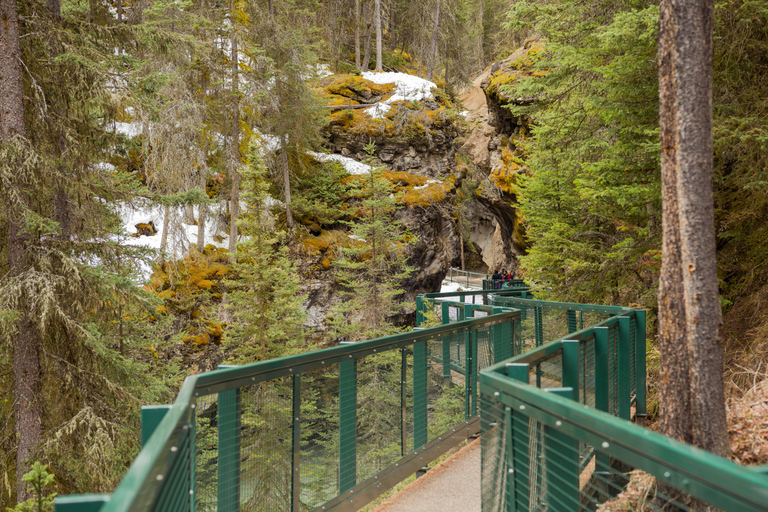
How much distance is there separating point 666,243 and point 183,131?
1700 centimetres

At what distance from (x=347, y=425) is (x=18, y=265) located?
329 inches

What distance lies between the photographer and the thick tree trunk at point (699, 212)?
4.94 meters

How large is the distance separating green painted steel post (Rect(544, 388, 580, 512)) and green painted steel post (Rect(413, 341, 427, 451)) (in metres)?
2.50

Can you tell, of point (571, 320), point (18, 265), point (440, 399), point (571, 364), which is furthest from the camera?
point (571, 320)

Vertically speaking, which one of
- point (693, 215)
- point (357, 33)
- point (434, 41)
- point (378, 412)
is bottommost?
point (378, 412)

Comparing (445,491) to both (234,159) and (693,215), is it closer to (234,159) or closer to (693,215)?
(693,215)

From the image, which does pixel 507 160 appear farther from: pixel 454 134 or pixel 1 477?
pixel 1 477

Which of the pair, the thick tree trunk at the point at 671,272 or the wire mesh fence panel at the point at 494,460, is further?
the thick tree trunk at the point at 671,272

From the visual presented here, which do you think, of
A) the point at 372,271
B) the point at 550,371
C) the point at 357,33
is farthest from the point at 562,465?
the point at 357,33

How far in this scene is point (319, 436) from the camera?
4164 millimetres

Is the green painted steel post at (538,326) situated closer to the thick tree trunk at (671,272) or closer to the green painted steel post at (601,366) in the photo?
the thick tree trunk at (671,272)

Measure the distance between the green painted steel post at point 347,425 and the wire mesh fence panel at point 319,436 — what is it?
0.15ft

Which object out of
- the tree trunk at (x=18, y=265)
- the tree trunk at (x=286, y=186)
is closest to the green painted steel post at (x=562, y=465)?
the tree trunk at (x=18, y=265)

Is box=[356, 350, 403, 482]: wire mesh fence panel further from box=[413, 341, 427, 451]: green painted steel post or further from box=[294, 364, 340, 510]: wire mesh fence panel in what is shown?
box=[294, 364, 340, 510]: wire mesh fence panel
